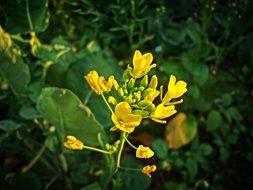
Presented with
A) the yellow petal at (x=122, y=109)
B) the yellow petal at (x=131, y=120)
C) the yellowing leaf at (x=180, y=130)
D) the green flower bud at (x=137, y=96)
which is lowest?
the yellowing leaf at (x=180, y=130)

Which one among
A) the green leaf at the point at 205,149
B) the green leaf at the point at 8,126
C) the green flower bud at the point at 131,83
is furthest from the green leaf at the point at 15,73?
the green leaf at the point at 205,149

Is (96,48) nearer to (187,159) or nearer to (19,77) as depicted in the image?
(19,77)

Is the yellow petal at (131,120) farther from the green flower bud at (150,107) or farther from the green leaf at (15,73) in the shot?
the green leaf at (15,73)

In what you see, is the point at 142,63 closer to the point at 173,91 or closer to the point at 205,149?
the point at 173,91

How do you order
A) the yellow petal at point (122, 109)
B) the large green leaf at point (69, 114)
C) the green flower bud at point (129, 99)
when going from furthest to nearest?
the large green leaf at point (69, 114) → the green flower bud at point (129, 99) → the yellow petal at point (122, 109)

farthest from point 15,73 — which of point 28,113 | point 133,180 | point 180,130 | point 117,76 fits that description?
point 180,130

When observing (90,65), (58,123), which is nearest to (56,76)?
(90,65)
